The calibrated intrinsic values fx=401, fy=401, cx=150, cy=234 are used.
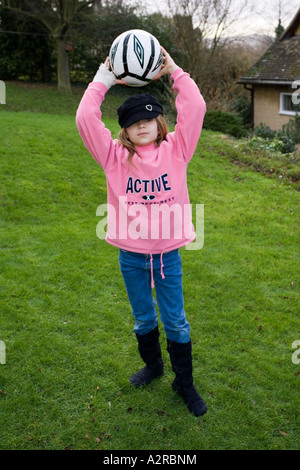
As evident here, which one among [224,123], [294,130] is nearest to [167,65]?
[224,123]

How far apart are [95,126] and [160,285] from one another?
1085 millimetres

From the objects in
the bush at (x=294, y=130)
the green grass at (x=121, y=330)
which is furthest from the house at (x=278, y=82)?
the green grass at (x=121, y=330)

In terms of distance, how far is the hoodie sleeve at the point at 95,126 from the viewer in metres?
2.33

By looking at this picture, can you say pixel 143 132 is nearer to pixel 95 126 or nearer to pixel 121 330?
pixel 95 126

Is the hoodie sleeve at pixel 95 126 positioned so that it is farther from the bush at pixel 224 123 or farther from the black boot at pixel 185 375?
the bush at pixel 224 123

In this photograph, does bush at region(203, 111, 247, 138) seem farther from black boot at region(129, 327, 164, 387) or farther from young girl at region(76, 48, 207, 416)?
young girl at region(76, 48, 207, 416)

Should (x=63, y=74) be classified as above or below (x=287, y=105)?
above

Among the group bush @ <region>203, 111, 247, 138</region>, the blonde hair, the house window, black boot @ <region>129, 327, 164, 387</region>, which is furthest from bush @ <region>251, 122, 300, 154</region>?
the blonde hair

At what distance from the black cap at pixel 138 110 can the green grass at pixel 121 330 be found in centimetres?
200

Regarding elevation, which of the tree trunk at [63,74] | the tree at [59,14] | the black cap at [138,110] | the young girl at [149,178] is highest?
the tree at [59,14]

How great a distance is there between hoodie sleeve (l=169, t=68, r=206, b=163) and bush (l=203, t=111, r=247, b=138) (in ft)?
37.2

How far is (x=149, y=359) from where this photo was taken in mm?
3068

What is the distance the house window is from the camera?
15750 mm

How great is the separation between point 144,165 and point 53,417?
1877 millimetres
